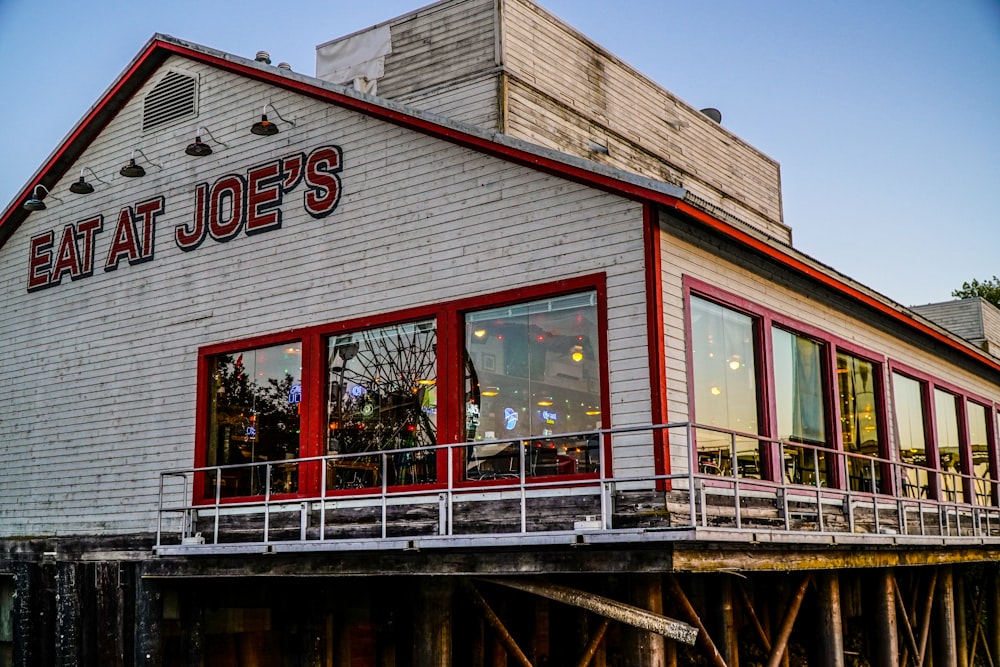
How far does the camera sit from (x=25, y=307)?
65.4 feet

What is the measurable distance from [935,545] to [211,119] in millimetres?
12287

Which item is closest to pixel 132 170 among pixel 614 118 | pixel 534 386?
pixel 534 386

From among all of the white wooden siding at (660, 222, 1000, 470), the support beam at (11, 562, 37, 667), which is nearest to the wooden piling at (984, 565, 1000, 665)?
the white wooden siding at (660, 222, 1000, 470)

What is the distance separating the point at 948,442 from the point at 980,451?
1.85 m

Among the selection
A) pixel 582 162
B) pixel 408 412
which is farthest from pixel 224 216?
pixel 582 162

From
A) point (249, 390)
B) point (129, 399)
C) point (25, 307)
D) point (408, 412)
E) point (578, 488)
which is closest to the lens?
point (578, 488)

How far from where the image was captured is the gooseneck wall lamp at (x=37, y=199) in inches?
742

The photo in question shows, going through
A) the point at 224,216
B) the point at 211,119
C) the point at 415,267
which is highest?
the point at 211,119

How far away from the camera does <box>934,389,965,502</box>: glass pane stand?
20.4 metres

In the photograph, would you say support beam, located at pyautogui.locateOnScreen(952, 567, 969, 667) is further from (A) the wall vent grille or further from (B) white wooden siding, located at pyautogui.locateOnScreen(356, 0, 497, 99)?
(A) the wall vent grille

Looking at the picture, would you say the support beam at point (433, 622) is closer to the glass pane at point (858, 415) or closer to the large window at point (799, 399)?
the large window at point (799, 399)

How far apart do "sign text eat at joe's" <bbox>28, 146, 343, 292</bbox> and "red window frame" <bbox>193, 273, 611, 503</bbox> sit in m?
1.69

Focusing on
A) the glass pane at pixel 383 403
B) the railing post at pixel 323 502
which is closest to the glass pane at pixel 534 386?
the glass pane at pixel 383 403

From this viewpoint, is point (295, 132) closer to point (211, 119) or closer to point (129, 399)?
point (211, 119)
